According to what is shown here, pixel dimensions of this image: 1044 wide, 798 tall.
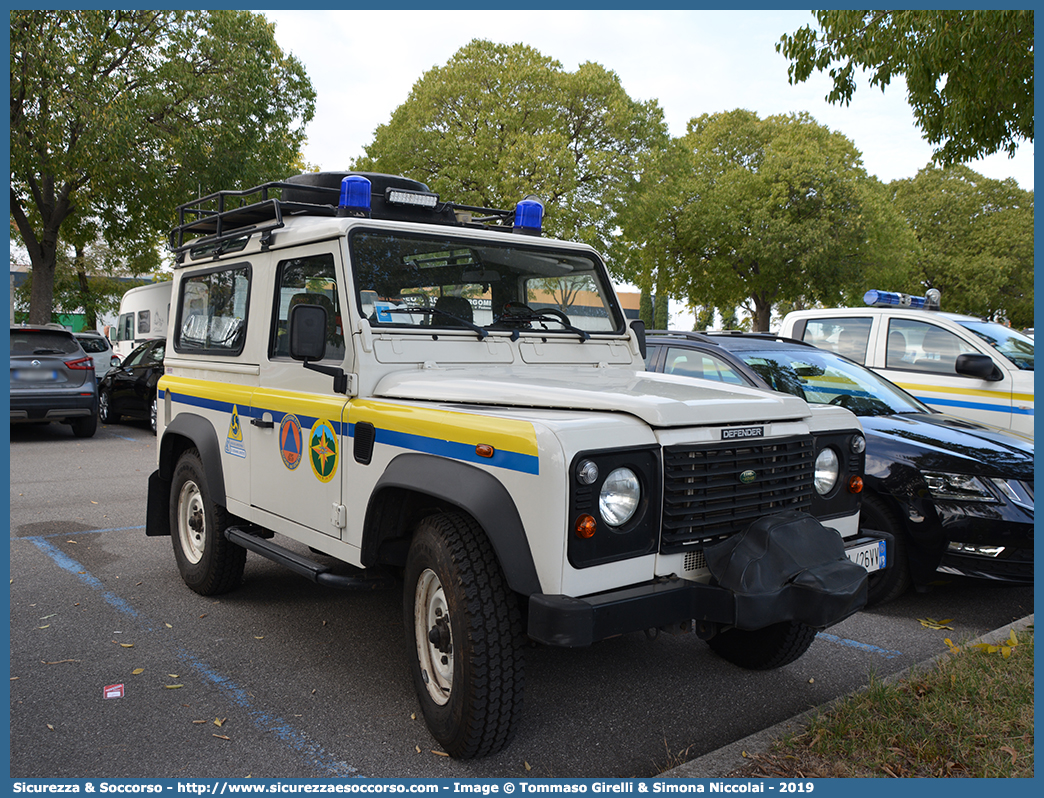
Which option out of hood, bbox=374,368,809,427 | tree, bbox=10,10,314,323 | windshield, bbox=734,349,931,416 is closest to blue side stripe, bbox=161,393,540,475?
hood, bbox=374,368,809,427

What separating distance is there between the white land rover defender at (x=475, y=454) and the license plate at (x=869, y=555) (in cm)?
22

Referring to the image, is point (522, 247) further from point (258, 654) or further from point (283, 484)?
point (258, 654)

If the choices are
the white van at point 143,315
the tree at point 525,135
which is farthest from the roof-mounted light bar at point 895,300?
the white van at point 143,315

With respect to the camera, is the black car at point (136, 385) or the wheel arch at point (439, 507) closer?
the wheel arch at point (439, 507)

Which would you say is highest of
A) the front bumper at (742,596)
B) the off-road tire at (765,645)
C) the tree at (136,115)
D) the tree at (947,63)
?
the tree at (136,115)

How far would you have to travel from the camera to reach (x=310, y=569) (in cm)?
386

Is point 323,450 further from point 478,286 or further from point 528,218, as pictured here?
point 528,218

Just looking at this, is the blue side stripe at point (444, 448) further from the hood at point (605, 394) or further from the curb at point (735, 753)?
the curb at point (735, 753)

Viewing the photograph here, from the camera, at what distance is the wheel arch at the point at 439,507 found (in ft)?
9.21

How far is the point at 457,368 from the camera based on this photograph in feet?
13.0

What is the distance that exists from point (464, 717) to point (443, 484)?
874 mm

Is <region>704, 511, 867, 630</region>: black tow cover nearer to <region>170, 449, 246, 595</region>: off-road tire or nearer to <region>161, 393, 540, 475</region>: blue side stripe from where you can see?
<region>161, 393, 540, 475</region>: blue side stripe

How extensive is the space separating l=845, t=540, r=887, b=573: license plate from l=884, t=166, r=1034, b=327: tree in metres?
41.0

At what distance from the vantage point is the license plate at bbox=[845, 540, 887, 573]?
3.45 metres
